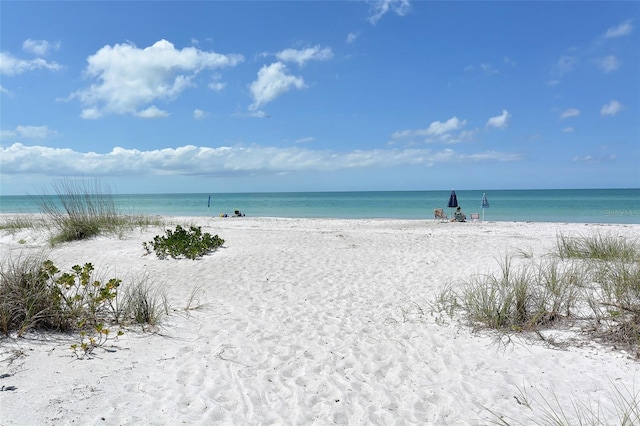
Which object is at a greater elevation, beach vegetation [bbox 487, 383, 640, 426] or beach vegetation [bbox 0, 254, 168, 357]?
beach vegetation [bbox 0, 254, 168, 357]

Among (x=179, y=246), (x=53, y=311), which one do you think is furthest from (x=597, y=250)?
(x=53, y=311)

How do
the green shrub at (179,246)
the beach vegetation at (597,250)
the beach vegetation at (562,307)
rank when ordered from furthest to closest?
1. the green shrub at (179,246)
2. the beach vegetation at (597,250)
3. the beach vegetation at (562,307)

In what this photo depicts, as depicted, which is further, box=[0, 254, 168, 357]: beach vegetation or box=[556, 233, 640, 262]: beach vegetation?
box=[556, 233, 640, 262]: beach vegetation

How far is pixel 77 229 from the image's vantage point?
446 inches

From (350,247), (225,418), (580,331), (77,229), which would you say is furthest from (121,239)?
(580,331)

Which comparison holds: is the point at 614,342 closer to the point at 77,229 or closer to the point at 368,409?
the point at 368,409

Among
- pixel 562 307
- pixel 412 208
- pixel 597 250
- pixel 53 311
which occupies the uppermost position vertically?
pixel 597 250

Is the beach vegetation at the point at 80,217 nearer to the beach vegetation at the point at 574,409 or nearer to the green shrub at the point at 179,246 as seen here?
the green shrub at the point at 179,246

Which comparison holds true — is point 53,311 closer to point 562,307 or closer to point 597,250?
point 562,307

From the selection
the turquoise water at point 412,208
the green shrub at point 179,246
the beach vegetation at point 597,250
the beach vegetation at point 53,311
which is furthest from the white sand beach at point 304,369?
the turquoise water at point 412,208

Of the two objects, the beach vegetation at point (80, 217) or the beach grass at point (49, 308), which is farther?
the beach vegetation at point (80, 217)

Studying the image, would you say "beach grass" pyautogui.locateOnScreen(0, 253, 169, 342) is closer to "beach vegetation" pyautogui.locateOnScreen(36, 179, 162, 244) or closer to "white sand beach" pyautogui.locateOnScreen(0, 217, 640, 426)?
"white sand beach" pyautogui.locateOnScreen(0, 217, 640, 426)

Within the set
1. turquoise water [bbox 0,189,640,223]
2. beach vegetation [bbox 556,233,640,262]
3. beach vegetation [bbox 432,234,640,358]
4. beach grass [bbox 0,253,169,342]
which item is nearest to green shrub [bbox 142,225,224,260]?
beach grass [bbox 0,253,169,342]

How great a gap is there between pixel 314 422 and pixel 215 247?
25.1ft
